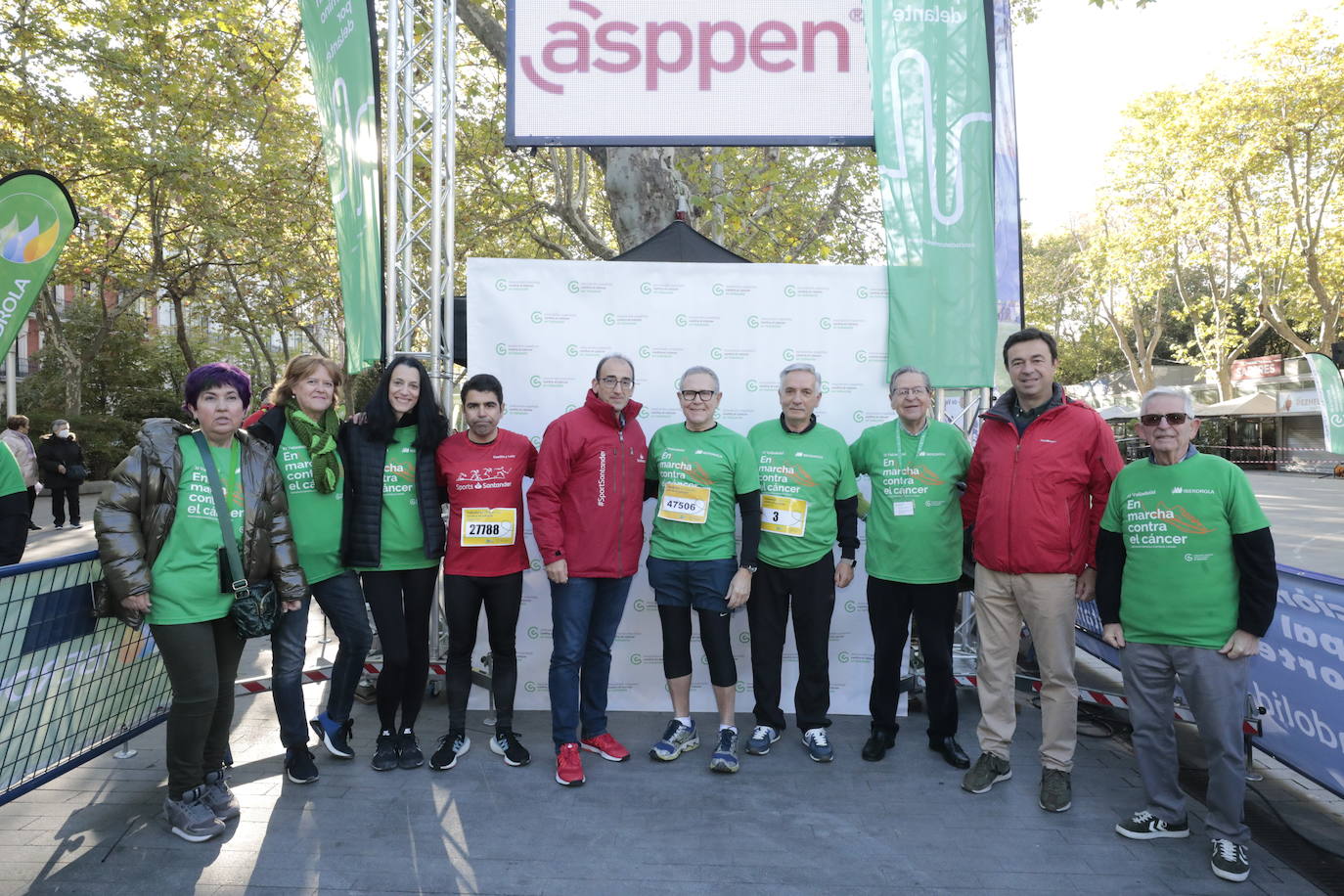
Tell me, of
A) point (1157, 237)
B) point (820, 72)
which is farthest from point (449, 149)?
point (1157, 237)

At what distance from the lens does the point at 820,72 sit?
480 cm

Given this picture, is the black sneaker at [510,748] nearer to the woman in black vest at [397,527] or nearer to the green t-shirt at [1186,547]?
the woman in black vest at [397,527]

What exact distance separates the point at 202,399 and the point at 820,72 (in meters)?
3.70

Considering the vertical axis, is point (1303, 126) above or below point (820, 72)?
above

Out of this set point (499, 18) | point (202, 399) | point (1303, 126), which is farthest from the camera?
point (1303, 126)

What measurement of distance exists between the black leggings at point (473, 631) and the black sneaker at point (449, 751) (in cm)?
4

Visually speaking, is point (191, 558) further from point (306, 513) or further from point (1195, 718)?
point (1195, 718)

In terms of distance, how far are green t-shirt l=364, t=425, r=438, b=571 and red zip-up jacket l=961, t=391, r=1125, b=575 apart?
2.49 m

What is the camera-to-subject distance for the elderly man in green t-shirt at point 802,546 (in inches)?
154

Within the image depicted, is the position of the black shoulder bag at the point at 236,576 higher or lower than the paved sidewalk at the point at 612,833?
higher

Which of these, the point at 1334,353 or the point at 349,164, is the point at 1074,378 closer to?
the point at 1334,353

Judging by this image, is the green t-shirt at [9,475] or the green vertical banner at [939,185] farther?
the green vertical banner at [939,185]

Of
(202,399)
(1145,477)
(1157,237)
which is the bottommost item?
(1145,477)

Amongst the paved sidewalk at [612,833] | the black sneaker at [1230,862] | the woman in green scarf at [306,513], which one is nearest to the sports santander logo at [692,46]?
the woman in green scarf at [306,513]
